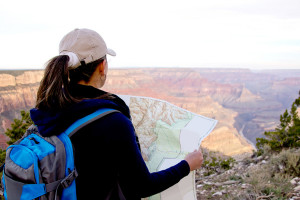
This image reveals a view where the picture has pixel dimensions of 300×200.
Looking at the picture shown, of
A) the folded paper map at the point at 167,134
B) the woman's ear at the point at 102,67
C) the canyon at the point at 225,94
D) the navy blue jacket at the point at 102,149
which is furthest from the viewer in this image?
the canyon at the point at 225,94

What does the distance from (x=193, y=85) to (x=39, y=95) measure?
303ft

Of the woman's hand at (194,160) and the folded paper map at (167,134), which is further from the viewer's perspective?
the folded paper map at (167,134)

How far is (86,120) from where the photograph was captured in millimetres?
989

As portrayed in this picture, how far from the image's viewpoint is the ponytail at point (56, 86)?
3.42 ft

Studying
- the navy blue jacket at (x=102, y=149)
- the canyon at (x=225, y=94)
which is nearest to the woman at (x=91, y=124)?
the navy blue jacket at (x=102, y=149)

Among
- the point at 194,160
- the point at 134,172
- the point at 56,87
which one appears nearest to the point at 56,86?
the point at 56,87

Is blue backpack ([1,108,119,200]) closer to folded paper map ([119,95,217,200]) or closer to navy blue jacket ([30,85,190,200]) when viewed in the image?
navy blue jacket ([30,85,190,200])

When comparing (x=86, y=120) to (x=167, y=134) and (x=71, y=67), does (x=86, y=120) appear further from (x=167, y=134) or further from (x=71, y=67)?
(x=167, y=134)

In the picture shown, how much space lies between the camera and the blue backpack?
0.99 meters

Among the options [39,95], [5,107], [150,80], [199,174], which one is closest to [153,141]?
[39,95]

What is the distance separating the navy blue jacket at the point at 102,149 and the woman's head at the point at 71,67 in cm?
6

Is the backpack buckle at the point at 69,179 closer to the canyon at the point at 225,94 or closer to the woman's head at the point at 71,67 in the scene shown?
the woman's head at the point at 71,67

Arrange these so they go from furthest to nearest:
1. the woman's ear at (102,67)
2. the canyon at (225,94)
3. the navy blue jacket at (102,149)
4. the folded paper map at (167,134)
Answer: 1. the canyon at (225,94)
2. the folded paper map at (167,134)
3. the woman's ear at (102,67)
4. the navy blue jacket at (102,149)

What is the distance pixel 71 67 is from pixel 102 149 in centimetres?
39
